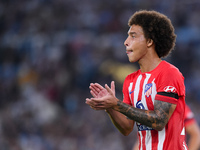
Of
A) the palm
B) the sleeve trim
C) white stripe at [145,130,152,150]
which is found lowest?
white stripe at [145,130,152,150]

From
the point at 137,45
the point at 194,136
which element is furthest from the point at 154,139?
the point at 194,136

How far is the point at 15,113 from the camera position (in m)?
10.1

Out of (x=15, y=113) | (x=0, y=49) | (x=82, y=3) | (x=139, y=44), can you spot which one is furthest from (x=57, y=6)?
(x=139, y=44)

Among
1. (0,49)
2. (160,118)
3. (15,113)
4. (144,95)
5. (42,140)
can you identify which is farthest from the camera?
(0,49)

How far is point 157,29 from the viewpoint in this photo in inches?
128

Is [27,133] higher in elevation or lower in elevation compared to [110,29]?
lower

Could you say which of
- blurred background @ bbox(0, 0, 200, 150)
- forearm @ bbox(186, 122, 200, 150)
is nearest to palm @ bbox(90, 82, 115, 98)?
forearm @ bbox(186, 122, 200, 150)

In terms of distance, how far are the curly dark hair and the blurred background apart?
17.0ft

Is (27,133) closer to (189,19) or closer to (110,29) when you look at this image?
(110,29)

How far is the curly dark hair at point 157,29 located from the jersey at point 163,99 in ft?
0.64

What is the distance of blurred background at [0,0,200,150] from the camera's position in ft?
29.4

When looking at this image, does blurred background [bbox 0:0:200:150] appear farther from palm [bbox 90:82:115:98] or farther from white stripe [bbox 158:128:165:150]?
palm [bbox 90:82:115:98]

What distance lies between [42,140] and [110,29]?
3838 millimetres

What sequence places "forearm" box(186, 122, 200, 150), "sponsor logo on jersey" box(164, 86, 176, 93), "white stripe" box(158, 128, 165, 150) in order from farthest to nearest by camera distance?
"forearm" box(186, 122, 200, 150), "white stripe" box(158, 128, 165, 150), "sponsor logo on jersey" box(164, 86, 176, 93)
